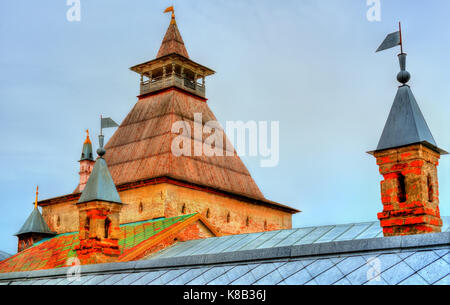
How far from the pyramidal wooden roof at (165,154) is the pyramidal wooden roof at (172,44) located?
2.76m

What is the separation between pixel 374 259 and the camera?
35.8 ft

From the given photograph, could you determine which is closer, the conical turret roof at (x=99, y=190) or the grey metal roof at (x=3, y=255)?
the conical turret roof at (x=99, y=190)

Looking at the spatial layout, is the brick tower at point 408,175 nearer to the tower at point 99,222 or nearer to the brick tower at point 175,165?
the tower at point 99,222

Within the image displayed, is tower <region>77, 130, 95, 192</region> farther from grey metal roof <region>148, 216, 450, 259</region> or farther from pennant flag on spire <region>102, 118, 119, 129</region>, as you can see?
grey metal roof <region>148, 216, 450, 259</region>

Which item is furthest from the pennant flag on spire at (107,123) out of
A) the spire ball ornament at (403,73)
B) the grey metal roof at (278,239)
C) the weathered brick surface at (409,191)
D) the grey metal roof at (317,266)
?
the weathered brick surface at (409,191)

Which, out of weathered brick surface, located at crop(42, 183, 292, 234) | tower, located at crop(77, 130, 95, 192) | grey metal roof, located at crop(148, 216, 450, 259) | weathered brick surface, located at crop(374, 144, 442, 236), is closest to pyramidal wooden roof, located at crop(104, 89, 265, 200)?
weathered brick surface, located at crop(42, 183, 292, 234)

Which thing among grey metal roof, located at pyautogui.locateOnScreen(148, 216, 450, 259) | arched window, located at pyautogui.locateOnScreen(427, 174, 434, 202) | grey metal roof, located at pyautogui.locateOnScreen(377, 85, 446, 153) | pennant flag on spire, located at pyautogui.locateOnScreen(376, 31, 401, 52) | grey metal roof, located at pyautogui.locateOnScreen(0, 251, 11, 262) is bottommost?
grey metal roof, located at pyautogui.locateOnScreen(0, 251, 11, 262)

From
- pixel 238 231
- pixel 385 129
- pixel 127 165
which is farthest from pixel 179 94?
pixel 385 129

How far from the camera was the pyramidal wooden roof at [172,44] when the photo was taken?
129 ft

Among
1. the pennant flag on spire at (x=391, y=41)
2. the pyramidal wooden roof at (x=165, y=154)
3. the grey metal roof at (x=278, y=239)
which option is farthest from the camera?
the pyramidal wooden roof at (x=165, y=154)

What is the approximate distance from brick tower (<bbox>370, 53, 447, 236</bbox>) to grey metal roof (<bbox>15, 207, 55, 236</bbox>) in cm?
2479

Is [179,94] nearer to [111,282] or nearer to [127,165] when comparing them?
[127,165]

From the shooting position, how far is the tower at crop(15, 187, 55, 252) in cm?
3588
